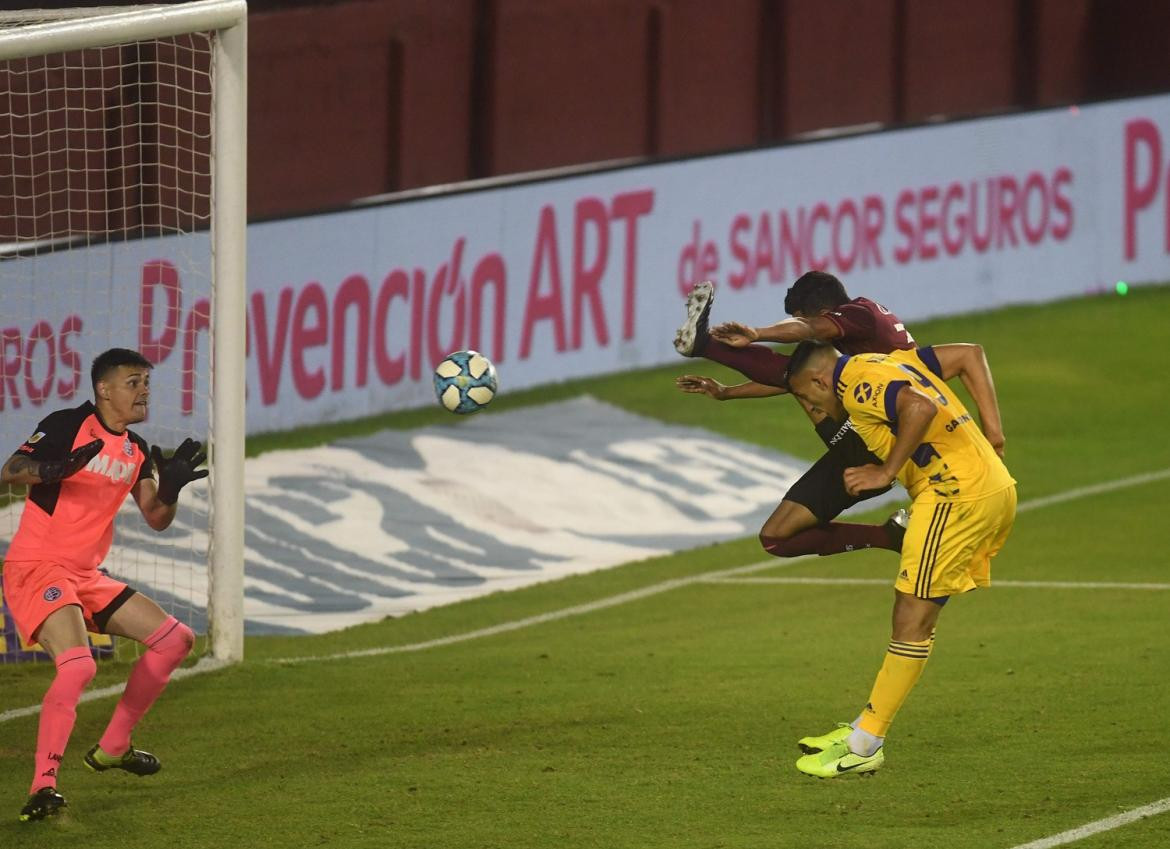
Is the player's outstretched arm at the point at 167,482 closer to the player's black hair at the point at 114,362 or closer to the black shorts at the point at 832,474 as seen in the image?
the player's black hair at the point at 114,362

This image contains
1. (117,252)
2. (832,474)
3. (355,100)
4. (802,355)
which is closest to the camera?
(802,355)

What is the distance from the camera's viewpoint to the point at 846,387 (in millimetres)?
9203

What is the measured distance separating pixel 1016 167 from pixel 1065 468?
6.79 meters

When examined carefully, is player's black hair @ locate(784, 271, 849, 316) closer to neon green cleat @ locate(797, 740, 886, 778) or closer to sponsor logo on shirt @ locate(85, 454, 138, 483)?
neon green cleat @ locate(797, 740, 886, 778)

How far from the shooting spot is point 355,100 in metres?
21.2

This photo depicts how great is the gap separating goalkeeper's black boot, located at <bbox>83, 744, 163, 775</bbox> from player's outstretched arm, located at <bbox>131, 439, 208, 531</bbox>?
1006 millimetres

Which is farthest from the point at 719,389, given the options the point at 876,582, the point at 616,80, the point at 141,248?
the point at 616,80

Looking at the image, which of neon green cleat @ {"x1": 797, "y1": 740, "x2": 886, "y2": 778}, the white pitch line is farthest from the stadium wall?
neon green cleat @ {"x1": 797, "y1": 740, "x2": 886, "y2": 778}

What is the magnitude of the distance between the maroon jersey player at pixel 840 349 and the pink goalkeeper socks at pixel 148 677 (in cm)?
250

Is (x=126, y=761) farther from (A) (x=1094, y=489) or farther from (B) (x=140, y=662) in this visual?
(A) (x=1094, y=489)


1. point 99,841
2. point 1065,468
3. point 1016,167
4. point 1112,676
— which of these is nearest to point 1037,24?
point 1016,167

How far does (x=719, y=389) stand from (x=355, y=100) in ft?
39.0

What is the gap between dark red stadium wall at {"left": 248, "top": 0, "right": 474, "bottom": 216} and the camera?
20.2 metres

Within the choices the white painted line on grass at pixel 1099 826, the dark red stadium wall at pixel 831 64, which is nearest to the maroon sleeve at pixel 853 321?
the white painted line on grass at pixel 1099 826
